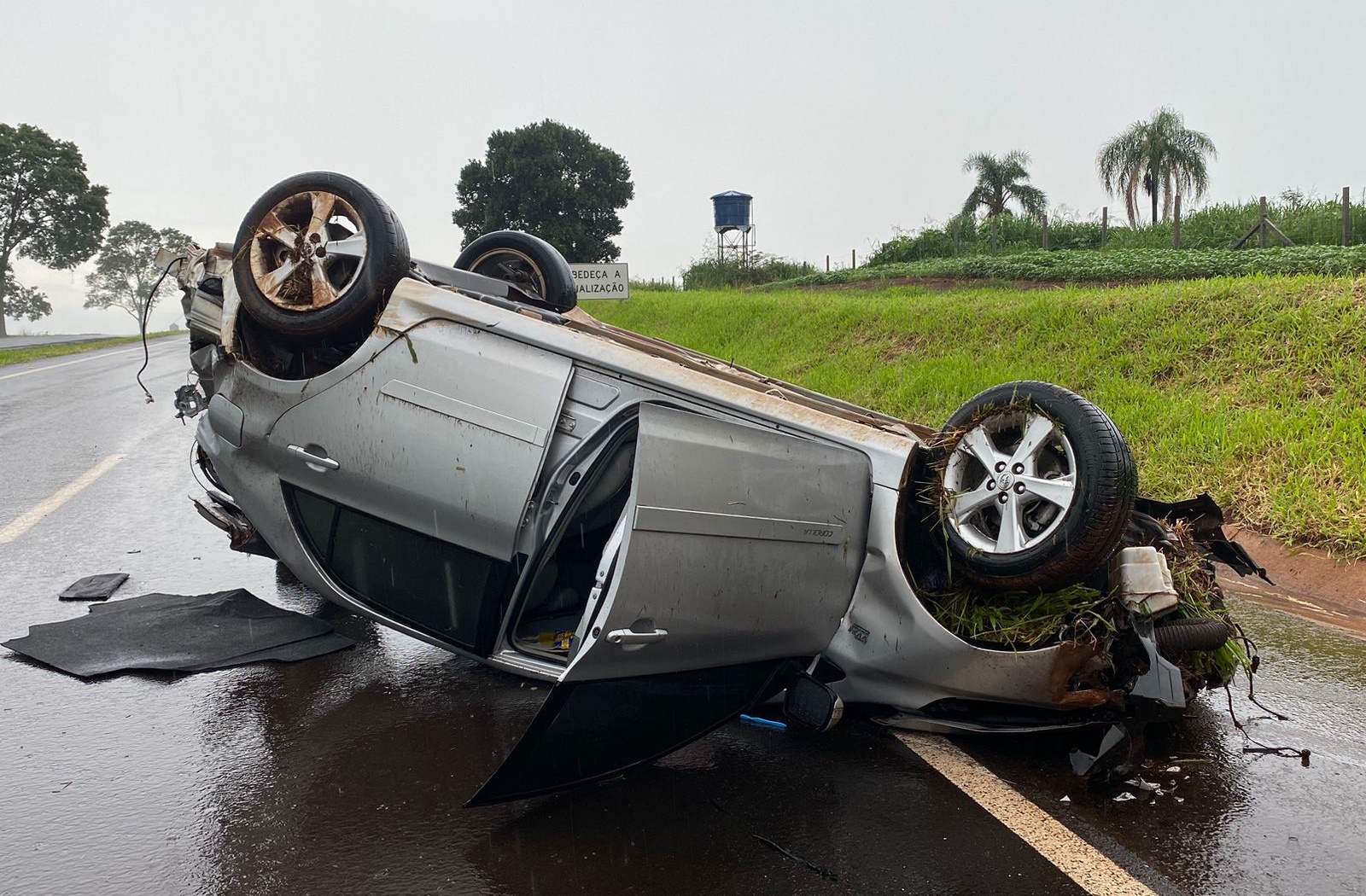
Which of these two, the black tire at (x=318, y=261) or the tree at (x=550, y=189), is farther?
the tree at (x=550, y=189)

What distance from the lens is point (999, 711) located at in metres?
3.40

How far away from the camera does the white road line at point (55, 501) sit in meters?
6.40

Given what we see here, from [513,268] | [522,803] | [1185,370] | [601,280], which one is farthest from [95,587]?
[601,280]

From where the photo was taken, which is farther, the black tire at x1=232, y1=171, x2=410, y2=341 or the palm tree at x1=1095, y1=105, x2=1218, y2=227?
the palm tree at x1=1095, y1=105, x2=1218, y2=227

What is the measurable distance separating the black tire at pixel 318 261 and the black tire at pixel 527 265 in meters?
1.69

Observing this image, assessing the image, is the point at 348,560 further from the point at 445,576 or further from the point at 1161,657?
the point at 1161,657

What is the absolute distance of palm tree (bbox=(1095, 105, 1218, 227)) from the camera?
36.5m

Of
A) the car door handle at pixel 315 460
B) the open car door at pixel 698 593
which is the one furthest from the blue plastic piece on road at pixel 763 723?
the car door handle at pixel 315 460

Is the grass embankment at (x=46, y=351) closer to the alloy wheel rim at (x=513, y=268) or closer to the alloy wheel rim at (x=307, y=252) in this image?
the alloy wheel rim at (x=513, y=268)

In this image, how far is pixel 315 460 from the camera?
379 centimetres

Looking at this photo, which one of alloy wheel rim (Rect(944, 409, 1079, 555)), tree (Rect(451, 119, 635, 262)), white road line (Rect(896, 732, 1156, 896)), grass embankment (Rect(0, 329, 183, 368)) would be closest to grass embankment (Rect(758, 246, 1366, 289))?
alloy wheel rim (Rect(944, 409, 1079, 555))

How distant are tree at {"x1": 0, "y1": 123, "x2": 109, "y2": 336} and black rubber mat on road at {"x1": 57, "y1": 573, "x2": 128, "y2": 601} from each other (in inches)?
2272

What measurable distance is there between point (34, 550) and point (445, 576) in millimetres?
3837

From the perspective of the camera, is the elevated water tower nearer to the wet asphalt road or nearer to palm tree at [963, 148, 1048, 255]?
palm tree at [963, 148, 1048, 255]
